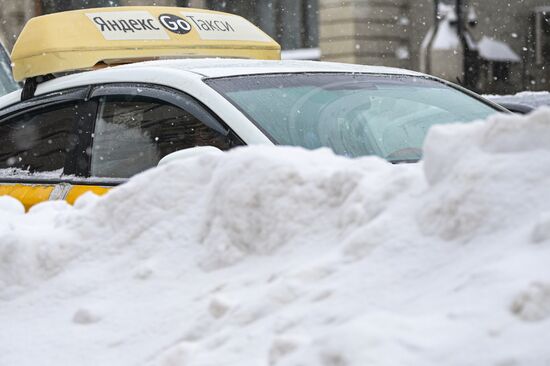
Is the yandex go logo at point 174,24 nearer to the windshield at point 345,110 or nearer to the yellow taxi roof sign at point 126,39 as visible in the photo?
the yellow taxi roof sign at point 126,39

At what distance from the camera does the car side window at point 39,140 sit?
5.20 m

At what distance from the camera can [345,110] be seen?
4.75 m

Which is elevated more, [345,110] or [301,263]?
[301,263]

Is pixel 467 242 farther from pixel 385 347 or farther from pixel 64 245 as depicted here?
pixel 64 245

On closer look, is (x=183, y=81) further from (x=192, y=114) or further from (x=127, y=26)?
(x=127, y=26)

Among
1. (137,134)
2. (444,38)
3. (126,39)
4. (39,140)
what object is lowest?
(444,38)

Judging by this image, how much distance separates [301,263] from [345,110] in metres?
2.14

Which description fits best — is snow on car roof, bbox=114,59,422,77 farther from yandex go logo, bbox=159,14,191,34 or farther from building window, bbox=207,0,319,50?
building window, bbox=207,0,319,50

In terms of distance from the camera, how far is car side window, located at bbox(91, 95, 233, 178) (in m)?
4.76

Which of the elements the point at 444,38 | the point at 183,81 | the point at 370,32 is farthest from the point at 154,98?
the point at 370,32

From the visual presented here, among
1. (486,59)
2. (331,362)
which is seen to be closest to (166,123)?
(331,362)

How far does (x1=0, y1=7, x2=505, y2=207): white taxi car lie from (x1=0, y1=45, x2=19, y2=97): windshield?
13.6ft

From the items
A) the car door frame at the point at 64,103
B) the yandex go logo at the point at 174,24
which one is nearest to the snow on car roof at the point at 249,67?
the car door frame at the point at 64,103

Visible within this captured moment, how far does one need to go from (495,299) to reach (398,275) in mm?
332
